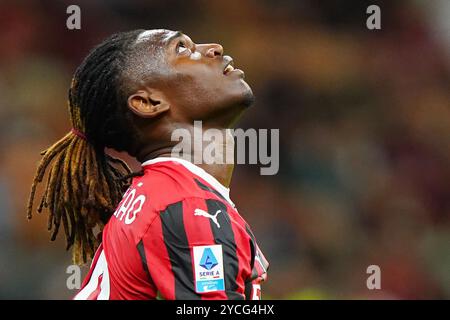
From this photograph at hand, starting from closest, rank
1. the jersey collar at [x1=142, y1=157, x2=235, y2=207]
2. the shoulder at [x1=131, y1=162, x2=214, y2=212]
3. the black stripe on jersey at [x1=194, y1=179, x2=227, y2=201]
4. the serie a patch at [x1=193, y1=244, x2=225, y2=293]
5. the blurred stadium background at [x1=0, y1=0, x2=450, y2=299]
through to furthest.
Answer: the serie a patch at [x1=193, y1=244, x2=225, y2=293]
the shoulder at [x1=131, y1=162, x2=214, y2=212]
the black stripe on jersey at [x1=194, y1=179, x2=227, y2=201]
the jersey collar at [x1=142, y1=157, x2=235, y2=207]
the blurred stadium background at [x1=0, y1=0, x2=450, y2=299]

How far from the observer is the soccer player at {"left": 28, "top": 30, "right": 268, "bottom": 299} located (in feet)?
8.27

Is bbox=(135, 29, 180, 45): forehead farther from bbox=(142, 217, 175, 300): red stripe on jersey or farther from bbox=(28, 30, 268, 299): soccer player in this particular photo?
bbox=(142, 217, 175, 300): red stripe on jersey

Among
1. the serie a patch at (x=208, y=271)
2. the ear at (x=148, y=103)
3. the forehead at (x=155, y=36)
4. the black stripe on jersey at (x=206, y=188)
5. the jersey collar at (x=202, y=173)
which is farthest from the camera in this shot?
the forehead at (x=155, y=36)

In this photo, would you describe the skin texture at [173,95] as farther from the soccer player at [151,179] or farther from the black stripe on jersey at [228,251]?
the black stripe on jersey at [228,251]

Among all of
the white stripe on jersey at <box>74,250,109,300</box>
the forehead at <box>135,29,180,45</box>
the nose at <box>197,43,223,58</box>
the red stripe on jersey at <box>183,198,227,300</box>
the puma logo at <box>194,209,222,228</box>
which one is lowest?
the white stripe on jersey at <box>74,250,109,300</box>

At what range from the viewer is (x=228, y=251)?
2506 millimetres

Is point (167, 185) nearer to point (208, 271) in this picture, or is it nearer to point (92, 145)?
point (208, 271)

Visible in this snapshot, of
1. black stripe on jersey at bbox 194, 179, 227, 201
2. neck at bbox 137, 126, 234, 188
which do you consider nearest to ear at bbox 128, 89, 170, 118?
neck at bbox 137, 126, 234, 188

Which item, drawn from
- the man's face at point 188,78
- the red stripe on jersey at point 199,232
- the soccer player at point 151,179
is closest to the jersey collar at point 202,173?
the soccer player at point 151,179

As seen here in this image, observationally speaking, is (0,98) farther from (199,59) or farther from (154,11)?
(199,59)

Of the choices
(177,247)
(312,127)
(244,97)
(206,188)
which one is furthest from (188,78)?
(312,127)

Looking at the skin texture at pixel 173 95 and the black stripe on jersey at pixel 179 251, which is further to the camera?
the skin texture at pixel 173 95

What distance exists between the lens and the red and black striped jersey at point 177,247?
2475mm

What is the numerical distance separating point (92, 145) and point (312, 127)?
11.9ft
